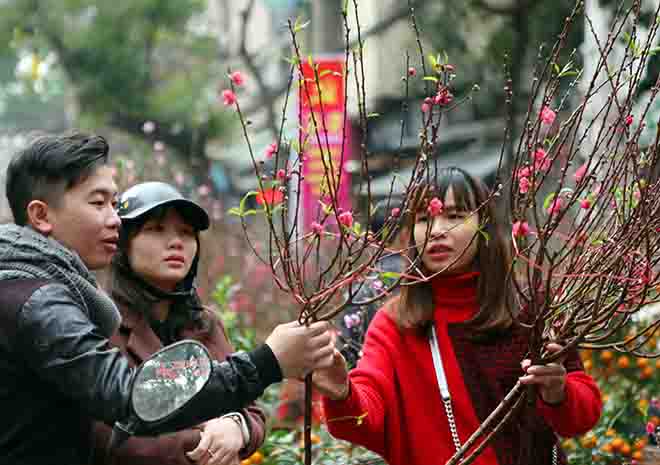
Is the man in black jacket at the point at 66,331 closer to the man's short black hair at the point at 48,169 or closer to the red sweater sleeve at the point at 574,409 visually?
the man's short black hair at the point at 48,169

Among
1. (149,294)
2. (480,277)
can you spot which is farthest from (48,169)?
(480,277)

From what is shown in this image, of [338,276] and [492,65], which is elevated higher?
[492,65]

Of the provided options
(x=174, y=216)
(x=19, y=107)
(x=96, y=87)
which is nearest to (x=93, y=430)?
(x=174, y=216)

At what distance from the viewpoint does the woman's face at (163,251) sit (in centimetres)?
304

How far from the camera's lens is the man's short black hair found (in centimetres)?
250

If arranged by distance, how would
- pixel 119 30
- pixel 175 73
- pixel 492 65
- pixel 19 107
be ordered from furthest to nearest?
pixel 19 107 < pixel 175 73 < pixel 119 30 < pixel 492 65

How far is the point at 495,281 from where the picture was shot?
122 inches

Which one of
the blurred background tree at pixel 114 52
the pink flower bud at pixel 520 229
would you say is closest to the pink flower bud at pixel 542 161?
the pink flower bud at pixel 520 229

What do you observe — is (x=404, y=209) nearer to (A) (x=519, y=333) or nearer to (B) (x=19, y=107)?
(A) (x=519, y=333)

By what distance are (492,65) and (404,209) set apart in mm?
11078

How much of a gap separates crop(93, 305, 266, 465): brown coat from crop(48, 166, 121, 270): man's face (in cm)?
42

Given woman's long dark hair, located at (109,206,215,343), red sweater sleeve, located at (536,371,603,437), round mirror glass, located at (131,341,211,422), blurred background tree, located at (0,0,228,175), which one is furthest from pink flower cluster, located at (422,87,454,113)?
blurred background tree, located at (0,0,228,175)

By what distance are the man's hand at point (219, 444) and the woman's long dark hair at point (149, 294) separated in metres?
0.31

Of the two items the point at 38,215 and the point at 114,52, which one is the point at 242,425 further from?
the point at 114,52
